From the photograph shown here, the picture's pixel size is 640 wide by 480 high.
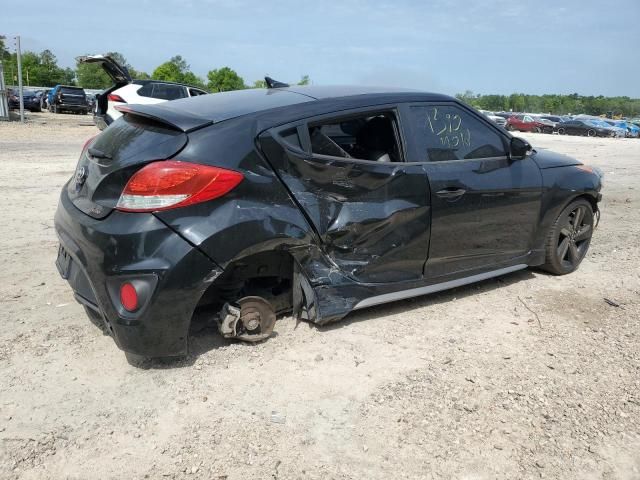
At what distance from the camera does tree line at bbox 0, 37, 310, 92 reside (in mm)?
57906

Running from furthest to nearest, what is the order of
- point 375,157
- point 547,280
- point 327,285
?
point 547,280 < point 375,157 < point 327,285

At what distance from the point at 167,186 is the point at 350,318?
5.41 ft

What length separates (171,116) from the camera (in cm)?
321

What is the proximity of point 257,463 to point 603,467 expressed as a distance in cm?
159

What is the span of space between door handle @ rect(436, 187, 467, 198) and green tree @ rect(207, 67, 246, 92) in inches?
2168

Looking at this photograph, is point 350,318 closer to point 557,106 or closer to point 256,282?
point 256,282

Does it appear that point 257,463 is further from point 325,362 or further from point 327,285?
point 327,285

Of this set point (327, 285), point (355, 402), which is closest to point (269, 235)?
point (327, 285)

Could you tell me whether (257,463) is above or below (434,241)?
below

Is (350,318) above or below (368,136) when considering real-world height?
below

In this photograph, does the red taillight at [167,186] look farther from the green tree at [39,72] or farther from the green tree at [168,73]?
the green tree at [39,72]

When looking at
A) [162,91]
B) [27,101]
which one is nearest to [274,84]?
[162,91]

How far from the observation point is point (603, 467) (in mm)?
2504

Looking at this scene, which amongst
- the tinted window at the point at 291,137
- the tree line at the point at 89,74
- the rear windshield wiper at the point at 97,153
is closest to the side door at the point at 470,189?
the tinted window at the point at 291,137
